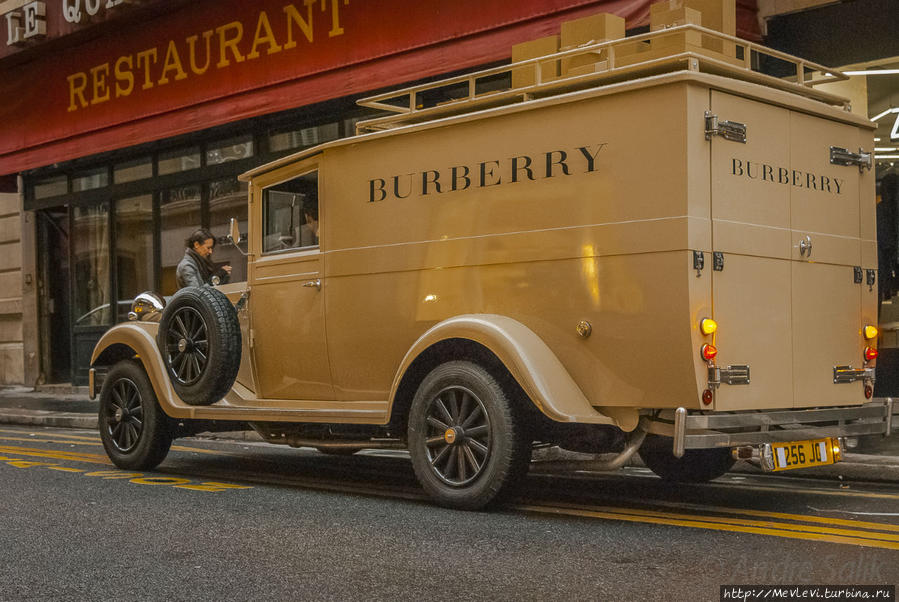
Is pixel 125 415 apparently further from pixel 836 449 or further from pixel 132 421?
pixel 836 449

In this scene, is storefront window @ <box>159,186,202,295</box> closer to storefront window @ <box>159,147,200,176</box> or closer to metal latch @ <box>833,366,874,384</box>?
storefront window @ <box>159,147,200,176</box>

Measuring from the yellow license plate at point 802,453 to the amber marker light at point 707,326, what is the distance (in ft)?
2.40

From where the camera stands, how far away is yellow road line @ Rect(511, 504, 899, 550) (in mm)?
5457

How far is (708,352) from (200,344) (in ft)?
13.0

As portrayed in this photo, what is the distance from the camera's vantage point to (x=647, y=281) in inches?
235

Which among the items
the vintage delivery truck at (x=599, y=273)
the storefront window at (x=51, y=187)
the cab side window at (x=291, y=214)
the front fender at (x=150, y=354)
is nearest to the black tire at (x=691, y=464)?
the vintage delivery truck at (x=599, y=273)

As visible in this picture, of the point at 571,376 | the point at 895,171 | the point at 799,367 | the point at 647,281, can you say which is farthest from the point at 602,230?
the point at 895,171

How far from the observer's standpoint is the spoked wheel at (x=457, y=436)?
6438 mm

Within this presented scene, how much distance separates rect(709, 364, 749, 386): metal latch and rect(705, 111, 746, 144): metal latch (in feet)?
4.06

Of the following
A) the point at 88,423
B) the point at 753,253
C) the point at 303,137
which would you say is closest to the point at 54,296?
the point at 88,423

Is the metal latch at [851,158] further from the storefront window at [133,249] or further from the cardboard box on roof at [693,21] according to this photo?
the storefront window at [133,249]

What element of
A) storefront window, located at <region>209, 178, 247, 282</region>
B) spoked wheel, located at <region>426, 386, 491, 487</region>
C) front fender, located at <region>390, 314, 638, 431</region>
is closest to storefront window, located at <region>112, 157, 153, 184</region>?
storefront window, located at <region>209, 178, 247, 282</region>

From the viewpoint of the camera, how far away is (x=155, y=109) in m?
15.8

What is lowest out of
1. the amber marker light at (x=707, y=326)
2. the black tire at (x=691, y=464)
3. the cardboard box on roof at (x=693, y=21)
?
the black tire at (x=691, y=464)
